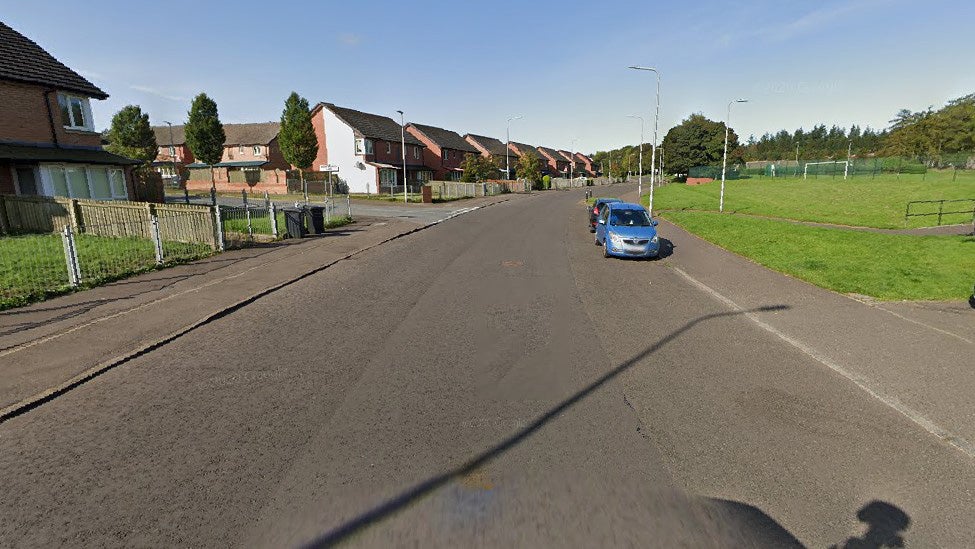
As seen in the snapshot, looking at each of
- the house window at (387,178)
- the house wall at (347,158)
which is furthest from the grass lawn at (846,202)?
the house wall at (347,158)

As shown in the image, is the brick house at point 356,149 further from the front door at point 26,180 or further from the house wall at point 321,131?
the front door at point 26,180

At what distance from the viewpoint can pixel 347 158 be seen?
48.7m

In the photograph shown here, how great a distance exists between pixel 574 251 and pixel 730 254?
5.30m

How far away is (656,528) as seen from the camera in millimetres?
3238

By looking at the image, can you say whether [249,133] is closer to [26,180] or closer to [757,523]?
[26,180]

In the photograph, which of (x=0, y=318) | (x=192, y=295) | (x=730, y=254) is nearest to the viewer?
(x=0, y=318)

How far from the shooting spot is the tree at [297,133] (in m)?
43.1

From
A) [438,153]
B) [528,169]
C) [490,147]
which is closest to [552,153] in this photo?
[490,147]

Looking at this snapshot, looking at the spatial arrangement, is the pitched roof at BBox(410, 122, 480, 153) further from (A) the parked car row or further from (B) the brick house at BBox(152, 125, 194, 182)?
(A) the parked car row

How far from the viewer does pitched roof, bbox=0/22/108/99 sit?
19.6 m

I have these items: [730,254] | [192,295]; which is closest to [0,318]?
[192,295]

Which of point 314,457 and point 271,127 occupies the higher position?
point 271,127

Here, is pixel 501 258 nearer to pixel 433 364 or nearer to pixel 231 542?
pixel 433 364

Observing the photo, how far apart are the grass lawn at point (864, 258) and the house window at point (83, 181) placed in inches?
1114
